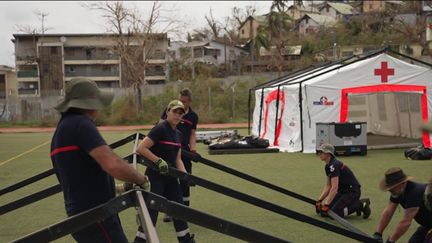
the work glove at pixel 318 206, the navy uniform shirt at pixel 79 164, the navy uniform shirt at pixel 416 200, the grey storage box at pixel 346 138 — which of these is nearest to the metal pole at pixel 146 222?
the navy uniform shirt at pixel 79 164

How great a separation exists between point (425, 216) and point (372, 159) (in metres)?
10.3

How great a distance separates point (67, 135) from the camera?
11.3 ft

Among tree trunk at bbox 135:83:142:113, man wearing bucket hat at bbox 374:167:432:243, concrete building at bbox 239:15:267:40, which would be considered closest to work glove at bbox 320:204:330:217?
man wearing bucket hat at bbox 374:167:432:243

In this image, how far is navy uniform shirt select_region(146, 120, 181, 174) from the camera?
20.5ft

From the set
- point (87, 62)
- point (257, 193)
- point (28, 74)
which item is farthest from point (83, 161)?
point (28, 74)

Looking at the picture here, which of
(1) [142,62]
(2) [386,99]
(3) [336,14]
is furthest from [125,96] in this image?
(3) [336,14]

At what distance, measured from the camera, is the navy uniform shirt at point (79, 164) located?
3.39m

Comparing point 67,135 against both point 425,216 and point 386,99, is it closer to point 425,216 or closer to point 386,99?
point 425,216

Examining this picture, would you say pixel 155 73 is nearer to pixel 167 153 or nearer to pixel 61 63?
pixel 61 63

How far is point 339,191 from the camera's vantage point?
773 centimetres

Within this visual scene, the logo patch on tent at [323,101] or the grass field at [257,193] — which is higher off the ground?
the logo patch on tent at [323,101]

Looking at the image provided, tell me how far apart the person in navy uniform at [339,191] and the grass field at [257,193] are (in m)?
0.21

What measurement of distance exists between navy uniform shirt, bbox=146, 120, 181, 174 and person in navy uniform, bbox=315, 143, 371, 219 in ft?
7.51

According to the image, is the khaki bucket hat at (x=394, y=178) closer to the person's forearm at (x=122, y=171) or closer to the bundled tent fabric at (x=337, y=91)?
the person's forearm at (x=122, y=171)
